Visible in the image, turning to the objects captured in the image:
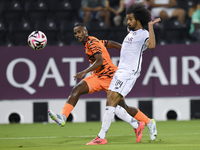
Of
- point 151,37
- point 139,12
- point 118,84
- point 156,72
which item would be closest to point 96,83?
point 118,84

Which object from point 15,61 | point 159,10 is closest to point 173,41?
point 159,10

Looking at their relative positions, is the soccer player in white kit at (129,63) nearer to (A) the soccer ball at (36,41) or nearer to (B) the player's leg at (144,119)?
(B) the player's leg at (144,119)

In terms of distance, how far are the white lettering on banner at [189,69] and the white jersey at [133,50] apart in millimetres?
4257

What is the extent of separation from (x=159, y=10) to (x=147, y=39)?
622 centimetres

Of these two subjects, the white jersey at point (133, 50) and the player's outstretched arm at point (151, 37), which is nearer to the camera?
the player's outstretched arm at point (151, 37)

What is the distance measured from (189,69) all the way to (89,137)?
389 cm

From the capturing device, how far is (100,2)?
12.6 metres

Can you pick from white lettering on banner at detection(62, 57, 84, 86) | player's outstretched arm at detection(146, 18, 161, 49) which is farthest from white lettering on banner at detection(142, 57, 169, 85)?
player's outstretched arm at detection(146, 18, 161, 49)

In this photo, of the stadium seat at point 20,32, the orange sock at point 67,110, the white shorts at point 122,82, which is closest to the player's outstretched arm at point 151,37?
the white shorts at point 122,82

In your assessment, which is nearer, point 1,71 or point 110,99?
point 110,99

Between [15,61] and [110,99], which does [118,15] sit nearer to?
[15,61]

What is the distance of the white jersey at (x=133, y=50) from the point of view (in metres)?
6.40

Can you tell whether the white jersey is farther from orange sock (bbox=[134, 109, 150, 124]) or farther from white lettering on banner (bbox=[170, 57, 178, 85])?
white lettering on banner (bbox=[170, 57, 178, 85])

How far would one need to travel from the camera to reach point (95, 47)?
24.0ft
